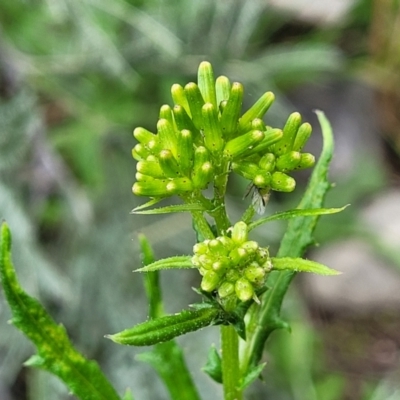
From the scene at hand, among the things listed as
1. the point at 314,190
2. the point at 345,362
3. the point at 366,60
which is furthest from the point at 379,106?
the point at 314,190

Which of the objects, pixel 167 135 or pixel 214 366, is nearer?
pixel 167 135

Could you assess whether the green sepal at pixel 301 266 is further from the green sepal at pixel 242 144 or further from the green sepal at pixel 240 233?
the green sepal at pixel 242 144

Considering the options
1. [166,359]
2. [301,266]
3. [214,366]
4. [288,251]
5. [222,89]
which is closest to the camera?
[301,266]

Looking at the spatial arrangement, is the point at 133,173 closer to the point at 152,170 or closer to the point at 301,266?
the point at 152,170

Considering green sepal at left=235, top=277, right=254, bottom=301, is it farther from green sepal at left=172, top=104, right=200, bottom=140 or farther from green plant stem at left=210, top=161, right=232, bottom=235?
green sepal at left=172, top=104, right=200, bottom=140

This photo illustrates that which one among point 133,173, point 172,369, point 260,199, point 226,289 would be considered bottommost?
point 133,173

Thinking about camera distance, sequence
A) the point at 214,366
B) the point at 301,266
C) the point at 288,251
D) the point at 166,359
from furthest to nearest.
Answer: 1. the point at 166,359
2. the point at 288,251
3. the point at 214,366
4. the point at 301,266

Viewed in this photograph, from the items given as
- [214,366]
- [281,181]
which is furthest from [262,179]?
[214,366]
